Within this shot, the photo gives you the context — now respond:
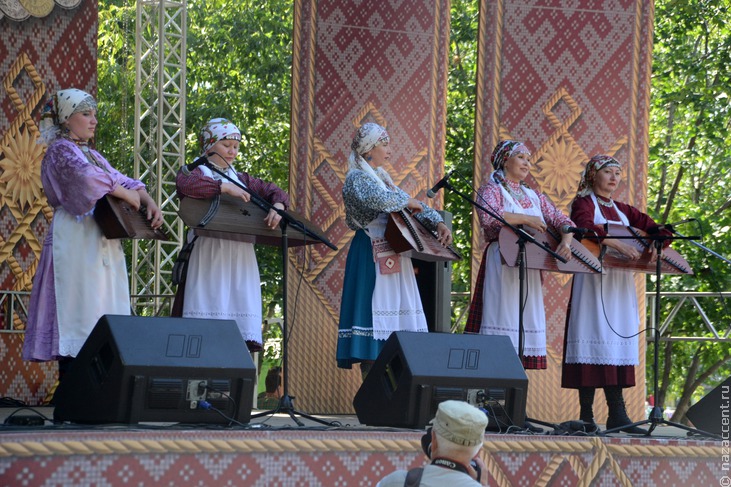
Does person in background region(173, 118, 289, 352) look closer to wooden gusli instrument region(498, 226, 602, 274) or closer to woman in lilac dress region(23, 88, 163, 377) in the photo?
woman in lilac dress region(23, 88, 163, 377)

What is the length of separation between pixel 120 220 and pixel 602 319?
268cm

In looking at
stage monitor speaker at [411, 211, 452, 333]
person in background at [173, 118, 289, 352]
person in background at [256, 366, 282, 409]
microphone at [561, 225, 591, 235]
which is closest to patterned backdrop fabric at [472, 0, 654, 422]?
stage monitor speaker at [411, 211, 452, 333]

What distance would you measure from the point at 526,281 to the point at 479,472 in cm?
316

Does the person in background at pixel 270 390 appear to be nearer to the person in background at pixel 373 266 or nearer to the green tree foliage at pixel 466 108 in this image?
the green tree foliage at pixel 466 108

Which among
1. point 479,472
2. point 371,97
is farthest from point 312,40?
point 479,472

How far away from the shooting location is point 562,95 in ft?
26.0

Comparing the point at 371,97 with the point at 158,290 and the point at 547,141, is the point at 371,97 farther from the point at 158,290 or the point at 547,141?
the point at 158,290

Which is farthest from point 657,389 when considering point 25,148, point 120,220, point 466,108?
point 466,108

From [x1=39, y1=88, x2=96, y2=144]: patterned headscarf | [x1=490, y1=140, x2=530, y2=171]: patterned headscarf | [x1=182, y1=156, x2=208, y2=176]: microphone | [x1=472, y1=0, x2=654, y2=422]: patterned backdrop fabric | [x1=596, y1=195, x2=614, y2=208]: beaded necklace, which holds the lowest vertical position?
[x1=182, y1=156, x2=208, y2=176]: microphone

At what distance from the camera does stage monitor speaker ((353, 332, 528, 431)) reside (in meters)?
4.55

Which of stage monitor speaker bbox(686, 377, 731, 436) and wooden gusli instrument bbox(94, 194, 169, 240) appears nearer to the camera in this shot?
wooden gusli instrument bbox(94, 194, 169, 240)

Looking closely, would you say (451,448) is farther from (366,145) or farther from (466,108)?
(466,108)

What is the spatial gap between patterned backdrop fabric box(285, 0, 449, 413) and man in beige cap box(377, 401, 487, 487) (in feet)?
15.1

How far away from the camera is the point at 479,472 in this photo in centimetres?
291
